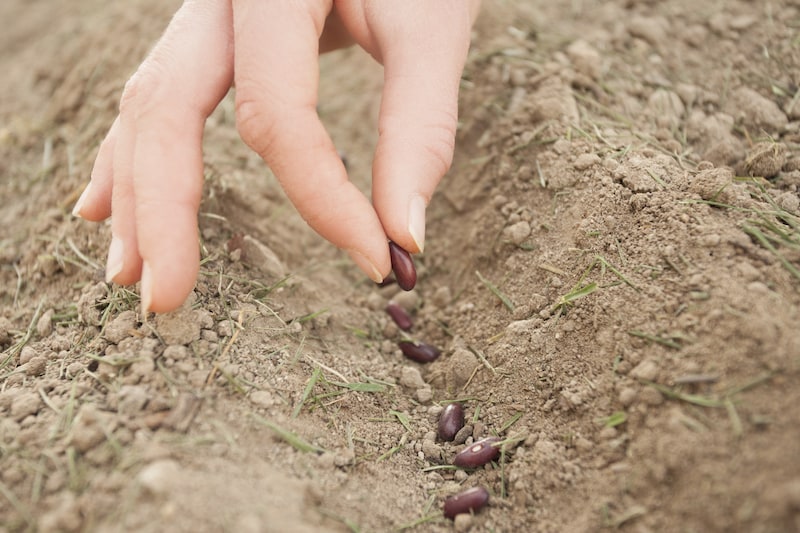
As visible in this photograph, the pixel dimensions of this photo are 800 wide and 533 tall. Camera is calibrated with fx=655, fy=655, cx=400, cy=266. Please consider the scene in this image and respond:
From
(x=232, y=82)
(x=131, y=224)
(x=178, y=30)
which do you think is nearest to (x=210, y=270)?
(x=131, y=224)

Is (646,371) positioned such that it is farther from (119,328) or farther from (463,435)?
(119,328)

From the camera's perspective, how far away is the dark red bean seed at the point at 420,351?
2803mm

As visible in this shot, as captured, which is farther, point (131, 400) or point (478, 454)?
point (478, 454)

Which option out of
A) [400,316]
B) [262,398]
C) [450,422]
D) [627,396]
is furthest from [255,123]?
[627,396]

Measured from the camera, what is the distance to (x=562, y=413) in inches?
91.0

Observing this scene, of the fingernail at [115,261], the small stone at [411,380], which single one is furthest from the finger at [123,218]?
the small stone at [411,380]

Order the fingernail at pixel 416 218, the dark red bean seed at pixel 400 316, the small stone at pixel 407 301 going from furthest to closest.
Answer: the small stone at pixel 407 301, the dark red bean seed at pixel 400 316, the fingernail at pixel 416 218

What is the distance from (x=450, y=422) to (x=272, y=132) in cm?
125

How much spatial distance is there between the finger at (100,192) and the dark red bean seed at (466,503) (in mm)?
1804

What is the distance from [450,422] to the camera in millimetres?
2422

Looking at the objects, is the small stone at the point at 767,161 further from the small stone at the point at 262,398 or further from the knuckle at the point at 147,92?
the knuckle at the point at 147,92

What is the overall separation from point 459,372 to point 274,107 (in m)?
1.25

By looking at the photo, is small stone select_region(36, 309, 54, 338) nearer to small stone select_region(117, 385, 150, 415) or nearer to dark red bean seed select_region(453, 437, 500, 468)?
small stone select_region(117, 385, 150, 415)

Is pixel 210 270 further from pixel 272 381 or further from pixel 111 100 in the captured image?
pixel 111 100
